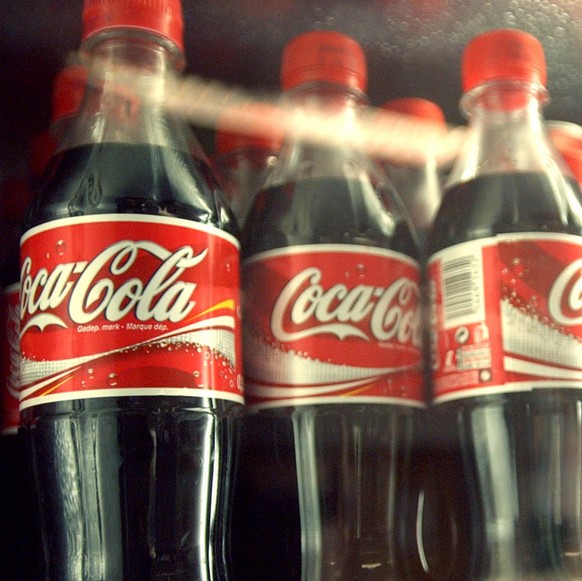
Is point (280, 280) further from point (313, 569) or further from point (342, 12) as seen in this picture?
point (342, 12)

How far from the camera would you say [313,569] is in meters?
0.95

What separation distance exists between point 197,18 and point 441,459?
59 cm

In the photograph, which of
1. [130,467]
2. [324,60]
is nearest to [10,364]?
[130,467]

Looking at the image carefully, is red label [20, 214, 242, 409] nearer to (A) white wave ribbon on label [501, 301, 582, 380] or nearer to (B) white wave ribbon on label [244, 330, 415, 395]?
(B) white wave ribbon on label [244, 330, 415, 395]

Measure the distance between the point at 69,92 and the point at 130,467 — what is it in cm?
44

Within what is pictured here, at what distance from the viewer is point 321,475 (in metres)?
0.97

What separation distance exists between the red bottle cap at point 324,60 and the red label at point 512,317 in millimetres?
240

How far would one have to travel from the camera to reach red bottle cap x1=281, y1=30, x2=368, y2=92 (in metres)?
1.06

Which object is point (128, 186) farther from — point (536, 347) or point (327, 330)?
point (536, 347)

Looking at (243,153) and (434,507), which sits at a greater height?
(243,153)

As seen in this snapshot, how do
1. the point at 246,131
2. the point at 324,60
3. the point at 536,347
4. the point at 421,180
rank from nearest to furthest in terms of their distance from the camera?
the point at 536,347, the point at 324,60, the point at 246,131, the point at 421,180

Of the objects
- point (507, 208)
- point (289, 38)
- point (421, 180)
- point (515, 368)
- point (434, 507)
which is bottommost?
point (434, 507)

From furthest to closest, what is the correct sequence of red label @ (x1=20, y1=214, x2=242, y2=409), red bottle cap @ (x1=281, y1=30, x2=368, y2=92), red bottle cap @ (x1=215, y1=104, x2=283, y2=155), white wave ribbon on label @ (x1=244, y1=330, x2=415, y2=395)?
red bottle cap @ (x1=215, y1=104, x2=283, y2=155), red bottle cap @ (x1=281, y1=30, x2=368, y2=92), white wave ribbon on label @ (x1=244, y1=330, x2=415, y2=395), red label @ (x1=20, y1=214, x2=242, y2=409)

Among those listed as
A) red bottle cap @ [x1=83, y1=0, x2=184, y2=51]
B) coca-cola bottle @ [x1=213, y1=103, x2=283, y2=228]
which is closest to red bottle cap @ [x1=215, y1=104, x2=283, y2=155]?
coca-cola bottle @ [x1=213, y1=103, x2=283, y2=228]
